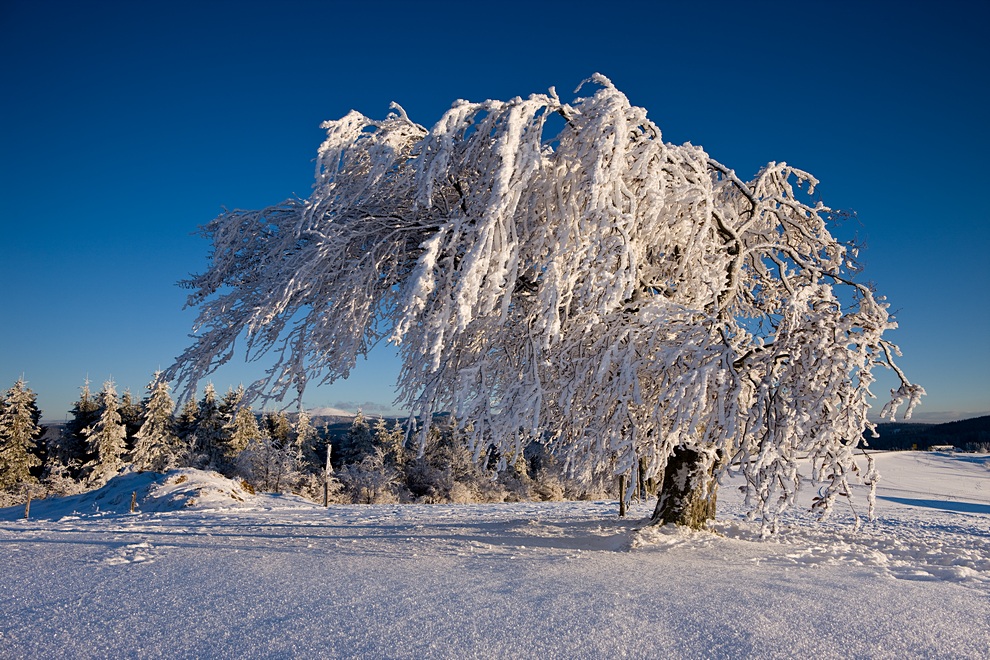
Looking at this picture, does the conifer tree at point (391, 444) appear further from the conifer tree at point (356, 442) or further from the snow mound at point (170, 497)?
the snow mound at point (170, 497)

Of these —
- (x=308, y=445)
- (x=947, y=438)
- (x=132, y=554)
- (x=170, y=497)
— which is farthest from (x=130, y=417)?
(x=947, y=438)

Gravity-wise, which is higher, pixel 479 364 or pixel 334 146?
pixel 334 146

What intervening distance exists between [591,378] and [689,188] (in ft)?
7.79

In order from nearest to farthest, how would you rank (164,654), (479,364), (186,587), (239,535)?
(164,654) < (186,587) < (479,364) < (239,535)

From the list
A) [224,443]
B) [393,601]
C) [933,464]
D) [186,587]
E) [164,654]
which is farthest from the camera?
[224,443]

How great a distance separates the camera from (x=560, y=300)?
575 cm

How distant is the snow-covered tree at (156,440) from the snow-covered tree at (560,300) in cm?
3612

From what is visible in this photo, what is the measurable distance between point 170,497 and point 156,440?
27.4 m

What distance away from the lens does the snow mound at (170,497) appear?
14.5m

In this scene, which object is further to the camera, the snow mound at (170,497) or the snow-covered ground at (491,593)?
the snow mound at (170,497)

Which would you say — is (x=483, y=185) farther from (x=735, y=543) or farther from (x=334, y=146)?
(x=735, y=543)

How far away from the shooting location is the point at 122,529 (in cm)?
845

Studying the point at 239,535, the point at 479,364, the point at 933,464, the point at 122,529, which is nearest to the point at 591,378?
the point at 479,364

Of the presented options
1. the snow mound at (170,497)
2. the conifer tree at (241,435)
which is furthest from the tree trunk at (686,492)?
the conifer tree at (241,435)
